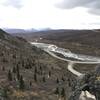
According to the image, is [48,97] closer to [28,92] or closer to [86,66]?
[28,92]

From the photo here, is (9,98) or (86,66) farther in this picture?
(86,66)

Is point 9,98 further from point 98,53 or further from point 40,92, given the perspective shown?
point 98,53

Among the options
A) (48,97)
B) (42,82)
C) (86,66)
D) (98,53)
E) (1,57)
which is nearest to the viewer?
(48,97)

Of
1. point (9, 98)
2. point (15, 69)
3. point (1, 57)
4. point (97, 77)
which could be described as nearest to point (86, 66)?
point (1, 57)

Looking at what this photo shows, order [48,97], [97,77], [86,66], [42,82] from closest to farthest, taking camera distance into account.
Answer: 1. [97,77]
2. [48,97]
3. [42,82]
4. [86,66]

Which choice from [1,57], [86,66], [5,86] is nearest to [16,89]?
[5,86]

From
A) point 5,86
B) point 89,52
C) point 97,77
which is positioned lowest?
point 89,52

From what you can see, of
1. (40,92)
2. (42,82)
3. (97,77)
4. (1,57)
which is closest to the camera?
(97,77)

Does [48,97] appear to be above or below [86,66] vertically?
above

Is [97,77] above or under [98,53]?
above
